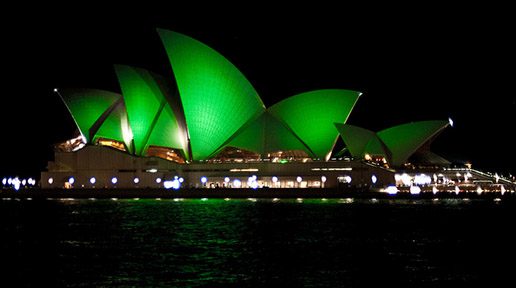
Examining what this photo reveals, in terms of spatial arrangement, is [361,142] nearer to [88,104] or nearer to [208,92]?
[208,92]

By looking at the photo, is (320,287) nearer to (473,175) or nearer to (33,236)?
(33,236)

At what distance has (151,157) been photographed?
67.0 metres

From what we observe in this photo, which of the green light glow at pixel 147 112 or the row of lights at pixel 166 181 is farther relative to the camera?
the row of lights at pixel 166 181

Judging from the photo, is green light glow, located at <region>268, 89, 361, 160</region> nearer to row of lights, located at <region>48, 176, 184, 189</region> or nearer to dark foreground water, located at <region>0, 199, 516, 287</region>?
row of lights, located at <region>48, 176, 184, 189</region>

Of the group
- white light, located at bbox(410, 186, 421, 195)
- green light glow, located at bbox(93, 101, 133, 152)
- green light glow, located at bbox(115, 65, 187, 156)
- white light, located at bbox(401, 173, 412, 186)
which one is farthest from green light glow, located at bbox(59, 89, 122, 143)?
white light, located at bbox(410, 186, 421, 195)

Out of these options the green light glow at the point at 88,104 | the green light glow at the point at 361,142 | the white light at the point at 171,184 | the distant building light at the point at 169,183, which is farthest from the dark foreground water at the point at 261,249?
the distant building light at the point at 169,183

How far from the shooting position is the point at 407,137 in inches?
2571

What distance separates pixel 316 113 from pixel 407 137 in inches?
348

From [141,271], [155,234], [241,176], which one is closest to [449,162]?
[241,176]

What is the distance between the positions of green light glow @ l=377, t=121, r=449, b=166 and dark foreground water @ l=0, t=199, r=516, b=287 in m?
24.4

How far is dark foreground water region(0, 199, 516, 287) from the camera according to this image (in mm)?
19969

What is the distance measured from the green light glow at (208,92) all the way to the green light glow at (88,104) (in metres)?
8.40

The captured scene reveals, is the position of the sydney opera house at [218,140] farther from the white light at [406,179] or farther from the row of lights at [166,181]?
the white light at [406,179]

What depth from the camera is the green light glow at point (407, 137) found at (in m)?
64.8
